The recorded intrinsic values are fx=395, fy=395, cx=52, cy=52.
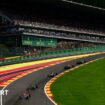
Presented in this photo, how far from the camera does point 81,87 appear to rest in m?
34.5

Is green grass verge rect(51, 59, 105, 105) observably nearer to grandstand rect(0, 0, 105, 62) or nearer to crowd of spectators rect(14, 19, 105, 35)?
grandstand rect(0, 0, 105, 62)

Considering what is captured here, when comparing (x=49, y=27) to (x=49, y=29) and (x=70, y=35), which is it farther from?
(x=70, y=35)

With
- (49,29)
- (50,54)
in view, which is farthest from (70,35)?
(50,54)

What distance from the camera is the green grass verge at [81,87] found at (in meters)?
28.3

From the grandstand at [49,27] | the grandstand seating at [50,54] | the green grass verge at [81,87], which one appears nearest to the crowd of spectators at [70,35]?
the grandstand at [49,27]

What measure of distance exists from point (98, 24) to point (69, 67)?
78.3 m

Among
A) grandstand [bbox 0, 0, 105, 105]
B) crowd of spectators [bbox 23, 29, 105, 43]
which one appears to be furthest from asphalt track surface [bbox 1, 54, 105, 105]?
crowd of spectators [bbox 23, 29, 105, 43]

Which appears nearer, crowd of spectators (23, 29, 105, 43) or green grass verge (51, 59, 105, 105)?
green grass verge (51, 59, 105, 105)

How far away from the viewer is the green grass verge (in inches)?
1113

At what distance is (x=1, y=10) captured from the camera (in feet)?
311

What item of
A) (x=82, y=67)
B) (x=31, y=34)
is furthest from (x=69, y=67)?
(x=31, y=34)

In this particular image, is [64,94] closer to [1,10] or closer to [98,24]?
[1,10]

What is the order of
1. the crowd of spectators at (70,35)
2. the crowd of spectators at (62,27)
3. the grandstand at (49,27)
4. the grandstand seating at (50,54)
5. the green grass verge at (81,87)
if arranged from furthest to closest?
the crowd of spectators at (62,27) → the crowd of spectators at (70,35) → the grandstand at (49,27) → the grandstand seating at (50,54) → the green grass verge at (81,87)

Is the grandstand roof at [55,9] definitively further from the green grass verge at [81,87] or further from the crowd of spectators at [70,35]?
the green grass verge at [81,87]
